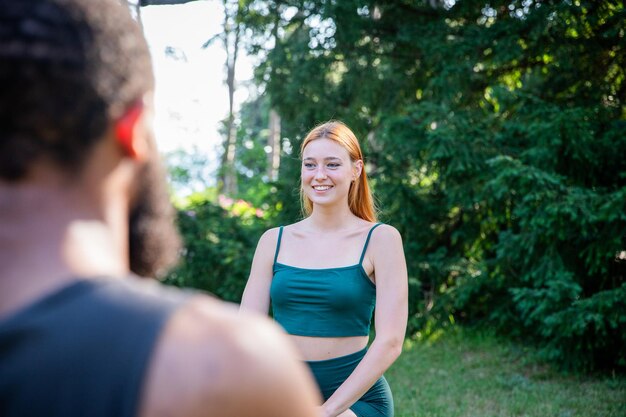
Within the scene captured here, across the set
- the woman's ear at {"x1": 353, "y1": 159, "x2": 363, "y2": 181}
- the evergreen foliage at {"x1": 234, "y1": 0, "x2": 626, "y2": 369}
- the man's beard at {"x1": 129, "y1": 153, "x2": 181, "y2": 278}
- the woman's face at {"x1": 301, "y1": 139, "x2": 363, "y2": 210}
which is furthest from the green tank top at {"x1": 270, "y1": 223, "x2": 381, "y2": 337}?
the evergreen foliage at {"x1": 234, "y1": 0, "x2": 626, "y2": 369}

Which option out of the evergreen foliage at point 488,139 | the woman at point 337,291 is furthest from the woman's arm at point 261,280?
the evergreen foliage at point 488,139

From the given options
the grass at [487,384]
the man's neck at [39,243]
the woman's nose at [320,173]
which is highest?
the man's neck at [39,243]

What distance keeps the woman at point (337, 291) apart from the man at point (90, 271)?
2154mm

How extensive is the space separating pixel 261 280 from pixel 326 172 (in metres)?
0.64

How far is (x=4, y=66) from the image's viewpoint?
883mm

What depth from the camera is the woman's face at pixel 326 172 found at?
11.6 feet

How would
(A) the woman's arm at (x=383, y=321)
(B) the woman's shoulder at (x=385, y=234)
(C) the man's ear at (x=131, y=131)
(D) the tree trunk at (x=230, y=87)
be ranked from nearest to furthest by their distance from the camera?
(C) the man's ear at (x=131, y=131), (A) the woman's arm at (x=383, y=321), (B) the woman's shoulder at (x=385, y=234), (D) the tree trunk at (x=230, y=87)

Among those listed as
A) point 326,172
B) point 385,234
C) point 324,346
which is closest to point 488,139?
point 326,172

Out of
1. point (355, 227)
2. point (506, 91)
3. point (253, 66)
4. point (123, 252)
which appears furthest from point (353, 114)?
point (123, 252)

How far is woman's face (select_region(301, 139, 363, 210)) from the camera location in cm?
355

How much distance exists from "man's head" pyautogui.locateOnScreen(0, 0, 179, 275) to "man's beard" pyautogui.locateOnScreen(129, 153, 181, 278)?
0.39 feet

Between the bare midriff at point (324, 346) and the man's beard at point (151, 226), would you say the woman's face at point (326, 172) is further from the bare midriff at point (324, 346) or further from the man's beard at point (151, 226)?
the man's beard at point (151, 226)

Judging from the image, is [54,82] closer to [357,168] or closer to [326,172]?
[326,172]

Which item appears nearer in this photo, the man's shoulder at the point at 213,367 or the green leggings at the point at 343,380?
the man's shoulder at the point at 213,367
